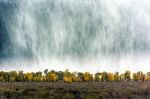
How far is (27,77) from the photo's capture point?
17275 cm

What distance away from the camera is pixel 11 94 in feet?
372

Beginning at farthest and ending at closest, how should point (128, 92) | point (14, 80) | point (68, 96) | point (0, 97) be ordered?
point (14, 80)
point (128, 92)
point (68, 96)
point (0, 97)

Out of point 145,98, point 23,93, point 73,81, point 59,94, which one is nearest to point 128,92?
point 145,98

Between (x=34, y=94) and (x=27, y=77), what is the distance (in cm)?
5877

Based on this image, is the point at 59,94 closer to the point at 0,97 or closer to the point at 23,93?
the point at 23,93

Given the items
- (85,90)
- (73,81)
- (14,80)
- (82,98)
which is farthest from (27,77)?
(82,98)

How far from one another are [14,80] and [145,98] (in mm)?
70458

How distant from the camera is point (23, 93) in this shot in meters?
116

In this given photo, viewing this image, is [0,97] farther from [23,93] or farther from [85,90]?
[85,90]

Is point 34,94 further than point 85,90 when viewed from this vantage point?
No

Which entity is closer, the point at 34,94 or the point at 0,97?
the point at 0,97

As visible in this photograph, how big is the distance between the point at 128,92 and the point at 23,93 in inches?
1086

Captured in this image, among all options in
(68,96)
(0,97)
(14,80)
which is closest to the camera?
(0,97)

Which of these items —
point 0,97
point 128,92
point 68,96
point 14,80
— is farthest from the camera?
point 14,80
